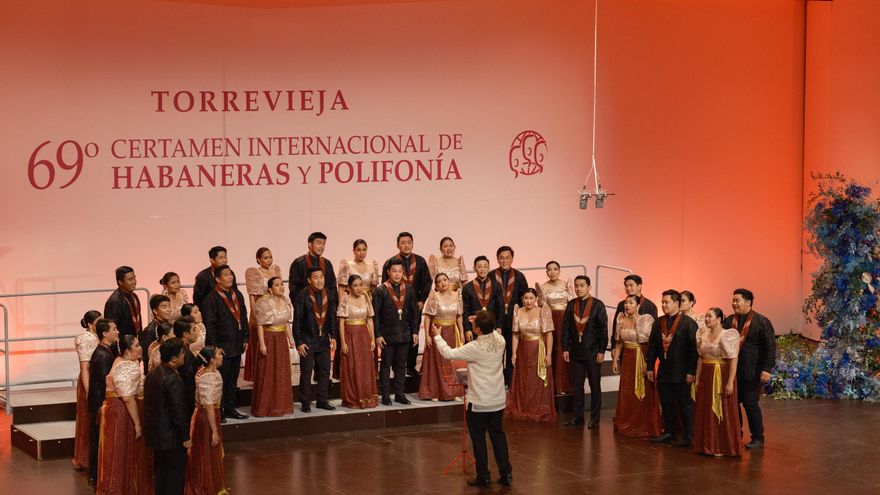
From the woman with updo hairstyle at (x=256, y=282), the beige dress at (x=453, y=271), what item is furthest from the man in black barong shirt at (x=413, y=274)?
the woman with updo hairstyle at (x=256, y=282)

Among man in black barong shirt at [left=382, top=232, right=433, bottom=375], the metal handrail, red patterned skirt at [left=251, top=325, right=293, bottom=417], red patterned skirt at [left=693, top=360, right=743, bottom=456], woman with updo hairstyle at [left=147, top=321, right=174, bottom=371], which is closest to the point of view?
woman with updo hairstyle at [left=147, top=321, right=174, bottom=371]

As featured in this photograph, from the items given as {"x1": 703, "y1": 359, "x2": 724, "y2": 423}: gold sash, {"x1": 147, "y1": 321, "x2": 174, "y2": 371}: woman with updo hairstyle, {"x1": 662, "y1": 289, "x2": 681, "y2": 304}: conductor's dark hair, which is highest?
{"x1": 662, "y1": 289, "x2": 681, "y2": 304}: conductor's dark hair

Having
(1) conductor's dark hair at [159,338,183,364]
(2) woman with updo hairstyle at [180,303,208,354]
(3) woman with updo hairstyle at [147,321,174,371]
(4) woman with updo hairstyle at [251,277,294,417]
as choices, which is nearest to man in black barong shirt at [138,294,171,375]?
(2) woman with updo hairstyle at [180,303,208,354]

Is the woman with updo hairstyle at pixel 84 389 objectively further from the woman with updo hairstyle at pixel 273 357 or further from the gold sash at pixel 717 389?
the gold sash at pixel 717 389

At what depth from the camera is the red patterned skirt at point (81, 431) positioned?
30.1 ft

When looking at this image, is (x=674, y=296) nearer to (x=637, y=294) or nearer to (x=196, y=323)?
(x=637, y=294)

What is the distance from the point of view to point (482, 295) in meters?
11.6

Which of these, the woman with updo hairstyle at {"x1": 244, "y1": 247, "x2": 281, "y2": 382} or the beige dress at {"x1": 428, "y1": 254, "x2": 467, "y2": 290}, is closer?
the woman with updo hairstyle at {"x1": 244, "y1": 247, "x2": 281, "y2": 382}

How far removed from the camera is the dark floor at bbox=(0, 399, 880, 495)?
29.8 ft

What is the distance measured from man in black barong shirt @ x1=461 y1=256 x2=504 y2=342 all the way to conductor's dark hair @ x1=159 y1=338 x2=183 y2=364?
4.22 metres

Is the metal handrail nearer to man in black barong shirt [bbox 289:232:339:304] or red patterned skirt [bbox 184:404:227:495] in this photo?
man in black barong shirt [bbox 289:232:339:304]

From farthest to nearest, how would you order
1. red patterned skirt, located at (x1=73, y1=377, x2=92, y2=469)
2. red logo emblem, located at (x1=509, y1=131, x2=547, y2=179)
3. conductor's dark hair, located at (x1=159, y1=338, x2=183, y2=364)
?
1. red logo emblem, located at (x1=509, y1=131, x2=547, y2=179)
2. red patterned skirt, located at (x1=73, y1=377, x2=92, y2=469)
3. conductor's dark hair, located at (x1=159, y1=338, x2=183, y2=364)

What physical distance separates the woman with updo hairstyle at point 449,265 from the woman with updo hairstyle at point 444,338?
0.58m

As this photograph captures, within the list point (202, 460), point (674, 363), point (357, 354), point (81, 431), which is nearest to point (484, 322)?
point (202, 460)
